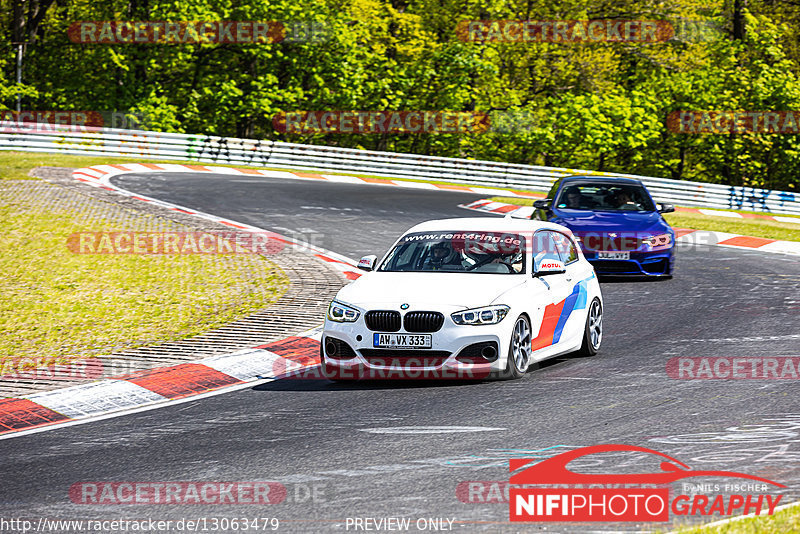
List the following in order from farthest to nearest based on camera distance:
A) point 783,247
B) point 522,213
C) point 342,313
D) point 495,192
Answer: point 495,192 → point 522,213 → point 783,247 → point 342,313

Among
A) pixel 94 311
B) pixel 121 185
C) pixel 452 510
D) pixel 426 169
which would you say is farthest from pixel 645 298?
pixel 426 169

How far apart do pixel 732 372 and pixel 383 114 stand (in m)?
36.6

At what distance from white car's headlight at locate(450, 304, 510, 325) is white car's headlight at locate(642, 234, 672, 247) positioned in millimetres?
7098

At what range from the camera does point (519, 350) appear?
30.1ft

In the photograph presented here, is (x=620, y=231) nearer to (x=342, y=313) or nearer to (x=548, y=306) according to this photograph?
(x=548, y=306)

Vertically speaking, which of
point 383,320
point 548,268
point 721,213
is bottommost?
point 721,213

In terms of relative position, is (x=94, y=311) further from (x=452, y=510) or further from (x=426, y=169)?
(x=426, y=169)

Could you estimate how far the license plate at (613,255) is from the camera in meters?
15.3

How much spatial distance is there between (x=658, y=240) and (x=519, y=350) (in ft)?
22.9

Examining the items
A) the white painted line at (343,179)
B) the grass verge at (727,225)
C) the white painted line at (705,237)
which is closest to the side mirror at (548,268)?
the white painted line at (705,237)

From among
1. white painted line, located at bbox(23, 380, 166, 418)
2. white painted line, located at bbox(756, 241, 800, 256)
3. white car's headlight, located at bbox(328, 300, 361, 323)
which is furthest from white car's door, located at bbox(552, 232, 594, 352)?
white painted line, located at bbox(756, 241, 800, 256)

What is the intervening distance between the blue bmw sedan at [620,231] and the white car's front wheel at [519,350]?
20.6 feet

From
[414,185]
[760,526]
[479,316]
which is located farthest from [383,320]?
[414,185]

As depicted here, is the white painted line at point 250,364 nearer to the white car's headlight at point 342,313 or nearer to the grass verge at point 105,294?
the white car's headlight at point 342,313
